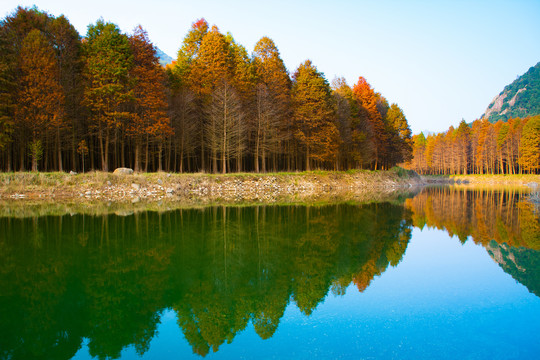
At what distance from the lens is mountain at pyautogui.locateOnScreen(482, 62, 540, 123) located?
14825cm

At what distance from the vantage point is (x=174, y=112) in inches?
1272

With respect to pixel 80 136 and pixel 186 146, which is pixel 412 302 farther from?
pixel 80 136

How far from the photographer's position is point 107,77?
92.6 ft

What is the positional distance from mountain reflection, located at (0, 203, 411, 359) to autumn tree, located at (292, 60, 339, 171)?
77.8ft

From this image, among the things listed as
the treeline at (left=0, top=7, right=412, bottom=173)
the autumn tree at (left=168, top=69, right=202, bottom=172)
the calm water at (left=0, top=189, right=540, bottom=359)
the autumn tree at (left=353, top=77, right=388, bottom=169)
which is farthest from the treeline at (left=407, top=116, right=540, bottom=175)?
the calm water at (left=0, top=189, right=540, bottom=359)

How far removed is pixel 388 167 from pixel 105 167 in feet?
140

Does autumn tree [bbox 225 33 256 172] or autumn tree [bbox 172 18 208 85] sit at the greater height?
autumn tree [bbox 172 18 208 85]

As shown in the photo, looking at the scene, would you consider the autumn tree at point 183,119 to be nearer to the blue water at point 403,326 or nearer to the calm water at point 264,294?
the calm water at point 264,294

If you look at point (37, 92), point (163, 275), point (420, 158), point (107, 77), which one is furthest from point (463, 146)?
point (163, 275)

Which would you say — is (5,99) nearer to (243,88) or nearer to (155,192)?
(155,192)

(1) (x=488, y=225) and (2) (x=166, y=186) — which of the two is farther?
(2) (x=166, y=186)

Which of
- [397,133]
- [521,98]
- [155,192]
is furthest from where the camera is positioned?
[521,98]

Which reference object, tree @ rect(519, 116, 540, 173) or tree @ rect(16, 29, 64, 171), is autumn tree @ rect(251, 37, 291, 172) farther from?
tree @ rect(519, 116, 540, 173)

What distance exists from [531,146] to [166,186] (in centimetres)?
6764
